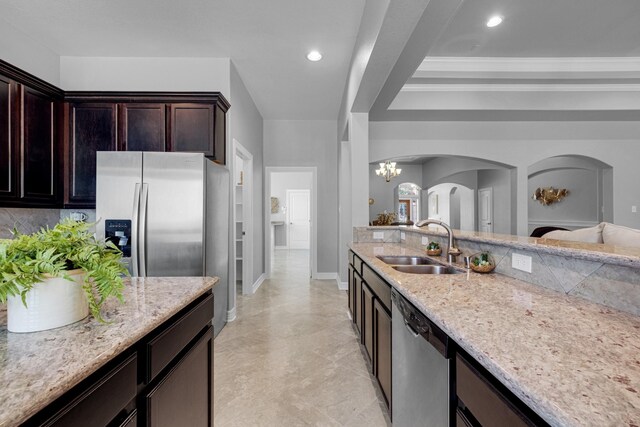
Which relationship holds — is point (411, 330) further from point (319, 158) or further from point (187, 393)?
point (319, 158)

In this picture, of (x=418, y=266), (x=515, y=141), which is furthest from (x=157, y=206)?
(x=515, y=141)

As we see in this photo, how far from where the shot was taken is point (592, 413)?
49 centimetres

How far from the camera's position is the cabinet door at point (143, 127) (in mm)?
2955

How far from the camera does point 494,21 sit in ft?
9.68

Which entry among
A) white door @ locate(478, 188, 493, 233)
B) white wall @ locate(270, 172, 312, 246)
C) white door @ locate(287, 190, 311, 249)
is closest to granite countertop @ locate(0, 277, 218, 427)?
white door @ locate(478, 188, 493, 233)

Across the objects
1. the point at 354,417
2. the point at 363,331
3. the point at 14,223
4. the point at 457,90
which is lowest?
the point at 354,417

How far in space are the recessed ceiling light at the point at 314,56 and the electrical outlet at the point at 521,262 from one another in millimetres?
2849

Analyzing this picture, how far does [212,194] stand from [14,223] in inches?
71.7

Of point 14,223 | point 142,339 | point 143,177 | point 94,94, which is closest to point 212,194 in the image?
point 143,177

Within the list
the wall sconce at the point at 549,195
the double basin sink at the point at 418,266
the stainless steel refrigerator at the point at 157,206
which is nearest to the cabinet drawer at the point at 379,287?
the double basin sink at the point at 418,266

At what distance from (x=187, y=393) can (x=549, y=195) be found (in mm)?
8820

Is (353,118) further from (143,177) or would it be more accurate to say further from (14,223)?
(14,223)

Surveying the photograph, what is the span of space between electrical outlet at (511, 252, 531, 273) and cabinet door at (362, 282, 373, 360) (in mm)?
918

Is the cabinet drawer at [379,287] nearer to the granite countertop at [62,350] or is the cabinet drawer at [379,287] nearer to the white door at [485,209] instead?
the granite countertop at [62,350]
